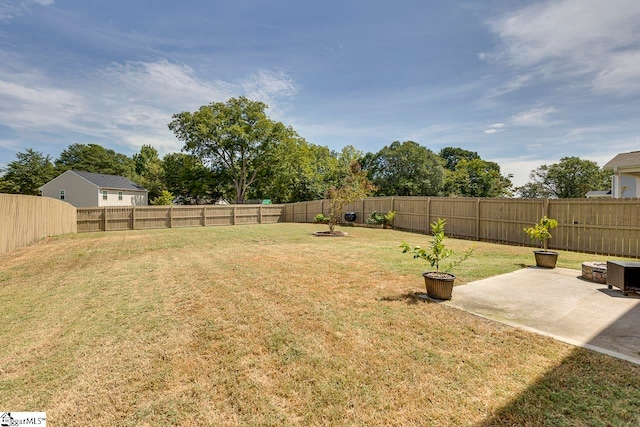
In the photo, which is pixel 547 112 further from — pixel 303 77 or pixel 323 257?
pixel 323 257

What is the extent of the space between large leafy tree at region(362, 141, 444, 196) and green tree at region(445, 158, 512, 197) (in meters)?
4.19

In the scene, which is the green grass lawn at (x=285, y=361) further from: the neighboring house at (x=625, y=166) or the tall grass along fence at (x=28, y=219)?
the neighboring house at (x=625, y=166)

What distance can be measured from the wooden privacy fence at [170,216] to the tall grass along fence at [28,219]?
1822mm

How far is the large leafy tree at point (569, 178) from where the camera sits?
33.1 meters

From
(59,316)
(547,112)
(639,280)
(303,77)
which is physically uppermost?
(303,77)

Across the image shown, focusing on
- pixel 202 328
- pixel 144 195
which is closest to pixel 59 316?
pixel 202 328

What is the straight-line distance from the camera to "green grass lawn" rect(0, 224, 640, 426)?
2.12 metres

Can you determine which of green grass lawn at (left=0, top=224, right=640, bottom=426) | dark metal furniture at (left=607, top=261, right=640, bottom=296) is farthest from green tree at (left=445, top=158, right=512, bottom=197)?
green grass lawn at (left=0, top=224, right=640, bottom=426)

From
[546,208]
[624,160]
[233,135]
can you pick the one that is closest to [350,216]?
[546,208]

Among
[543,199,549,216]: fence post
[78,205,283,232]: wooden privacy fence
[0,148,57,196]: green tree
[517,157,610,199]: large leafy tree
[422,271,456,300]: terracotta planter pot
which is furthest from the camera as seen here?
[517,157,610,199]: large leafy tree

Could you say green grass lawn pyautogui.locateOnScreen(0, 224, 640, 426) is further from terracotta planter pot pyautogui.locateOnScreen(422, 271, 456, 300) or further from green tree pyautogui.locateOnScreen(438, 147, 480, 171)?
green tree pyautogui.locateOnScreen(438, 147, 480, 171)

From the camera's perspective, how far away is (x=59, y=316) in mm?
4039

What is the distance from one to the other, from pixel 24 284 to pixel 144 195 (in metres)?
31.2

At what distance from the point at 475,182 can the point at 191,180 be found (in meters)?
37.2
